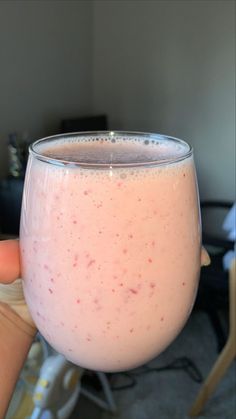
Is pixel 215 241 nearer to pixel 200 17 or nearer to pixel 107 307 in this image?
pixel 200 17

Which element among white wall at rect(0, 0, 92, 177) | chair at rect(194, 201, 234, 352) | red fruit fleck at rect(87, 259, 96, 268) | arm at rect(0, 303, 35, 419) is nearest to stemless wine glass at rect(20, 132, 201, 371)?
red fruit fleck at rect(87, 259, 96, 268)

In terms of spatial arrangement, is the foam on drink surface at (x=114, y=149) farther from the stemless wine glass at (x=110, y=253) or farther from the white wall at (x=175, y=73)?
the white wall at (x=175, y=73)

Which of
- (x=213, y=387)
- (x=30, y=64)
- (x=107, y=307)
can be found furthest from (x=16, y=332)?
(x=30, y=64)

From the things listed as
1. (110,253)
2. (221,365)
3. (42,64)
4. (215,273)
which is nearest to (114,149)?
(110,253)

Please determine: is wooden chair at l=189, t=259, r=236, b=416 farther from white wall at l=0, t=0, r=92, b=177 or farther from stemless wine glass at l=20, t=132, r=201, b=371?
stemless wine glass at l=20, t=132, r=201, b=371

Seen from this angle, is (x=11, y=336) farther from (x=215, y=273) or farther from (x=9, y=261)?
(x=215, y=273)
